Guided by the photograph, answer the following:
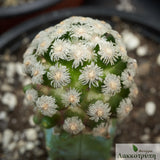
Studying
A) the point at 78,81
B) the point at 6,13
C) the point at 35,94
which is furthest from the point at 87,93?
the point at 6,13

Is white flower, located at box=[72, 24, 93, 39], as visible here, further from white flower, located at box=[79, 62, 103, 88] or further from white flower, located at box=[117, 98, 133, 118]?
white flower, located at box=[117, 98, 133, 118]

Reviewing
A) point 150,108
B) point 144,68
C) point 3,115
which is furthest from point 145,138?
point 3,115

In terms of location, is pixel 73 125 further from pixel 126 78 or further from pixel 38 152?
pixel 38 152

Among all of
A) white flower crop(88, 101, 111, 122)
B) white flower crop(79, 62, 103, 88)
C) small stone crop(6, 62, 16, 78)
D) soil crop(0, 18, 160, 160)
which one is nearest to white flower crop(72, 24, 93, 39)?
white flower crop(79, 62, 103, 88)

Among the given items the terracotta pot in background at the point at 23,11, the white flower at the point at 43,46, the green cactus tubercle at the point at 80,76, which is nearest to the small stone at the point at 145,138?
the green cactus tubercle at the point at 80,76

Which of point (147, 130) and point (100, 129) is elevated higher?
point (147, 130)

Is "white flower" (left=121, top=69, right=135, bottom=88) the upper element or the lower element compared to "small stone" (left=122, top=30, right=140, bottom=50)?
lower
